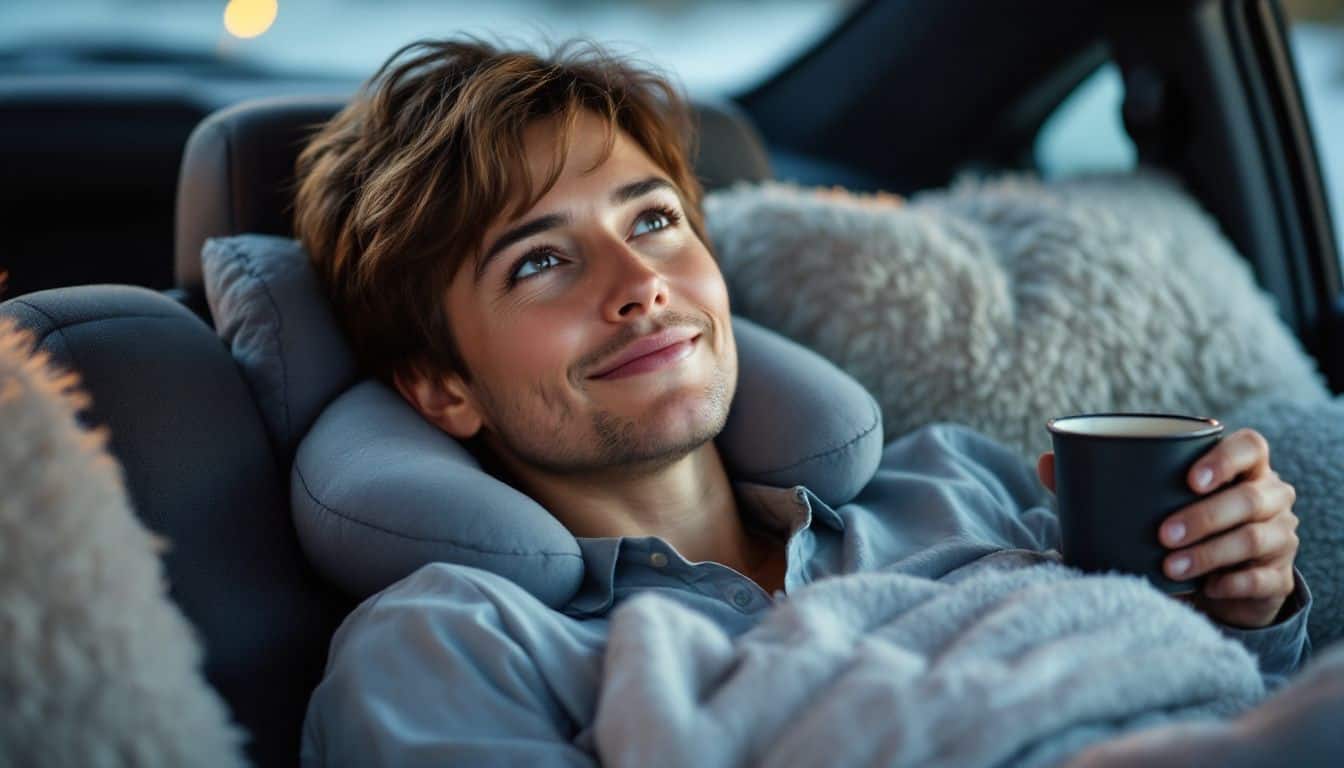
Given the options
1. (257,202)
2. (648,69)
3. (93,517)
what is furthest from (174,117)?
(93,517)

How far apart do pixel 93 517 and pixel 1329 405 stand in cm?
152

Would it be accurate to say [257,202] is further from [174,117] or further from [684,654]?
[684,654]

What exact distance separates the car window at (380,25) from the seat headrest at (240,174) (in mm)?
859

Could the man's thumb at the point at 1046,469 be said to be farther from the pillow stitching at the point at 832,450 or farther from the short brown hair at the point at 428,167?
the short brown hair at the point at 428,167

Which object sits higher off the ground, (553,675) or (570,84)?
(570,84)

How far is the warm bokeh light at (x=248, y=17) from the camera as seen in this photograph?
250cm

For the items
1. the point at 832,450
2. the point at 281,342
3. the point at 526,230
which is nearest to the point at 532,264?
the point at 526,230

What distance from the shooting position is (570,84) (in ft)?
4.63

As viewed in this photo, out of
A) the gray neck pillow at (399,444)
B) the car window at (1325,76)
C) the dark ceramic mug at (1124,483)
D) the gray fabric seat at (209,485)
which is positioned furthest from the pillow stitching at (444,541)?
the car window at (1325,76)

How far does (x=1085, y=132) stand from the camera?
8.39 ft

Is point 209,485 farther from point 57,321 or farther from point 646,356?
point 646,356

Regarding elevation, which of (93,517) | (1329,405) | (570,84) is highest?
(570,84)

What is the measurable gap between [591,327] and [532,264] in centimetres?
11

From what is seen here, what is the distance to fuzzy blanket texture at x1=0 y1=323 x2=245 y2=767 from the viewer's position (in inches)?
28.2
